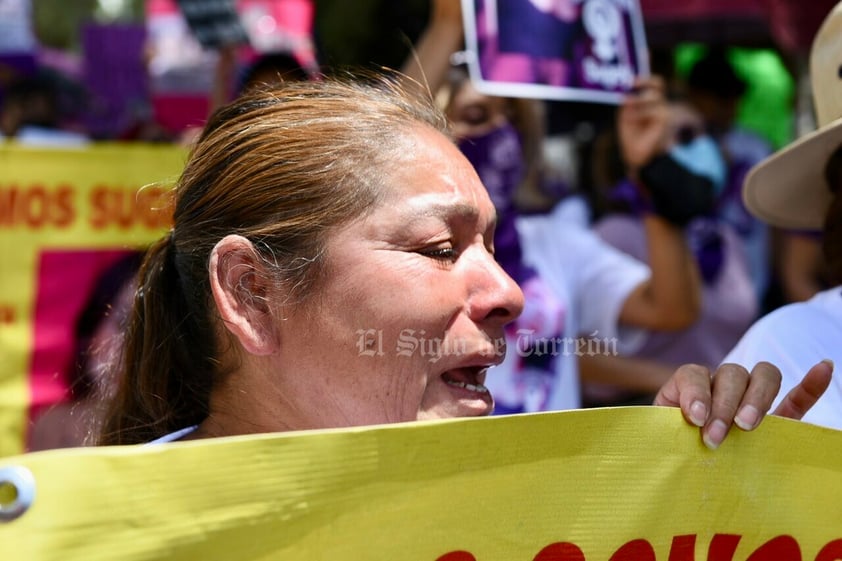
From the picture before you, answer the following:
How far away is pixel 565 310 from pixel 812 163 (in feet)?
3.72

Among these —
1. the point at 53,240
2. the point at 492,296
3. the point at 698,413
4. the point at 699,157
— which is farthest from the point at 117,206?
the point at 698,413

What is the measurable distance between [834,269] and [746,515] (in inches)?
29.5

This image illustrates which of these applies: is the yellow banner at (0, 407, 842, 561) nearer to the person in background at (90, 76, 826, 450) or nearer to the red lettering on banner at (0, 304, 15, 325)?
the person in background at (90, 76, 826, 450)

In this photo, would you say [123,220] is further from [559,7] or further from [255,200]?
[255,200]

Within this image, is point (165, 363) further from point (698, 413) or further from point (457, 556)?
point (698, 413)

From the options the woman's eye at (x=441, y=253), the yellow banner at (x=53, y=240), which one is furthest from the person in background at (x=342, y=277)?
the yellow banner at (x=53, y=240)

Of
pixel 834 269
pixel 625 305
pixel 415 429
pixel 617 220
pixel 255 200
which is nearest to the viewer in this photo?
pixel 415 429

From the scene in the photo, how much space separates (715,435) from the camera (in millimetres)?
1379

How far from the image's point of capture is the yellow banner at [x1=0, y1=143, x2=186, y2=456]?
10.7 ft

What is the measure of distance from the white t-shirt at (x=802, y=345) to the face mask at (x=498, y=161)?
133 cm

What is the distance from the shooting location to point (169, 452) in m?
1.06

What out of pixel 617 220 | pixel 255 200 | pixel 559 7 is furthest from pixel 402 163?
pixel 617 220

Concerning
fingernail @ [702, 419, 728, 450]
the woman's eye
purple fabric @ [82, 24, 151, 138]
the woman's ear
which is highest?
the woman's eye

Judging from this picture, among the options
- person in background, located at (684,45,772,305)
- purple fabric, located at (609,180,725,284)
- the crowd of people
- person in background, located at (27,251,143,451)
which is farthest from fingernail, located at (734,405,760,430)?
person in background, located at (684,45,772,305)
